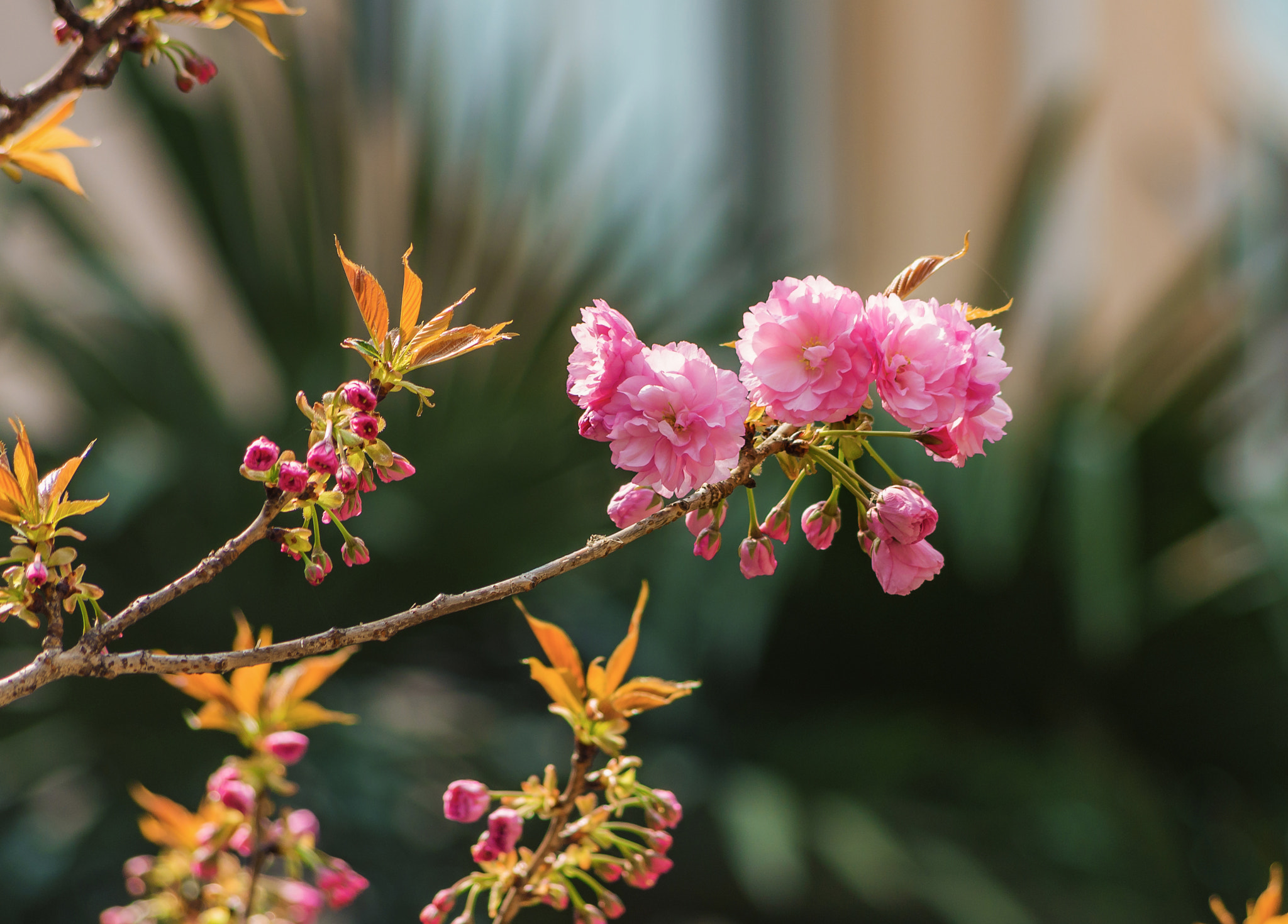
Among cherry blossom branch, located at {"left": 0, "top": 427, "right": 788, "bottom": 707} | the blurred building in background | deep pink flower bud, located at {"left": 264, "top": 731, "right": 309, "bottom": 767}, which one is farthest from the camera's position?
the blurred building in background

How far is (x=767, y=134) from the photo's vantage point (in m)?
1.96

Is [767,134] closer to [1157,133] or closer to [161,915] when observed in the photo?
[1157,133]

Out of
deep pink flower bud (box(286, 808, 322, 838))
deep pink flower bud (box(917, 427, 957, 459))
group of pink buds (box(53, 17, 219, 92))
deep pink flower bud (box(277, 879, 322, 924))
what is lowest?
deep pink flower bud (box(277, 879, 322, 924))

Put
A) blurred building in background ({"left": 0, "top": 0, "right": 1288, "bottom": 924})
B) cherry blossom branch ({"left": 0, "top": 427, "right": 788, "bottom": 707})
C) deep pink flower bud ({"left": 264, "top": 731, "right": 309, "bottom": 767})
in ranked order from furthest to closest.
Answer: blurred building in background ({"left": 0, "top": 0, "right": 1288, "bottom": 924}) < deep pink flower bud ({"left": 264, "top": 731, "right": 309, "bottom": 767}) < cherry blossom branch ({"left": 0, "top": 427, "right": 788, "bottom": 707})

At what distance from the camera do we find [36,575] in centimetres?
19

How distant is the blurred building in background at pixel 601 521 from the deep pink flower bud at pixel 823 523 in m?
0.65

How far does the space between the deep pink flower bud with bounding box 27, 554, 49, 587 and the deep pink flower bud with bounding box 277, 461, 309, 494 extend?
0.05 meters

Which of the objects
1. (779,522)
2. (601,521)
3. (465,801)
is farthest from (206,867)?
(601,521)

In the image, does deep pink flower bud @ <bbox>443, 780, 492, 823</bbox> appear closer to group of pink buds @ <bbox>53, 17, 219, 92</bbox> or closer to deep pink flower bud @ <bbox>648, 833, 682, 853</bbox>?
deep pink flower bud @ <bbox>648, 833, 682, 853</bbox>

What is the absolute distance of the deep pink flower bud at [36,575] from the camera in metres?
0.19

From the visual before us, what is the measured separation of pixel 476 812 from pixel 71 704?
0.92 m

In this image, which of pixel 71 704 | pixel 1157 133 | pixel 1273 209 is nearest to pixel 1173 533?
pixel 1273 209

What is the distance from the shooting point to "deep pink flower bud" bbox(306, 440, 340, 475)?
184mm

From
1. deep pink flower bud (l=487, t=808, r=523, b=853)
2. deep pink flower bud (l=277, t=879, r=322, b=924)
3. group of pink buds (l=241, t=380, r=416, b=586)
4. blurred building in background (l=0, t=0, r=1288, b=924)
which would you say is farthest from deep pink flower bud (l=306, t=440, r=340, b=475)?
blurred building in background (l=0, t=0, r=1288, b=924)
